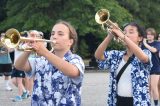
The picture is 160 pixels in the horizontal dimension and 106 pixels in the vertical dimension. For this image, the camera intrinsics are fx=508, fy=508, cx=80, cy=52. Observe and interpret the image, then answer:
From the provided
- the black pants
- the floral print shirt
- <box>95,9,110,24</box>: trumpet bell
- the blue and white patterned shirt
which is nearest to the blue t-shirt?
<box>95,9,110,24</box>: trumpet bell

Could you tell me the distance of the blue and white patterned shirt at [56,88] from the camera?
14.2ft

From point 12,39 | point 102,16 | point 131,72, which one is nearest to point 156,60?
point 102,16

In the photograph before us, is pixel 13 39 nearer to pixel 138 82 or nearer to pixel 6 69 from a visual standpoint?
pixel 138 82

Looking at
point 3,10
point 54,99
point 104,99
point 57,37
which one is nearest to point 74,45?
point 57,37

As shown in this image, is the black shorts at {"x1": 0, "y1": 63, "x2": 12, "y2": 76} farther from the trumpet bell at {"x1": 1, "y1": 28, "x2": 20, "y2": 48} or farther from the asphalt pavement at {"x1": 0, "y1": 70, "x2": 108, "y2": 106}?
the trumpet bell at {"x1": 1, "y1": 28, "x2": 20, "y2": 48}

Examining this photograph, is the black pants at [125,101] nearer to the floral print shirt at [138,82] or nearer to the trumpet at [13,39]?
the floral print shirt at [138,82]

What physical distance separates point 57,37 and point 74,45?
0.26 m

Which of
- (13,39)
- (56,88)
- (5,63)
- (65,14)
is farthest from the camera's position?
(65,14)

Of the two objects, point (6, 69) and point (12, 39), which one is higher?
point (12, 39)

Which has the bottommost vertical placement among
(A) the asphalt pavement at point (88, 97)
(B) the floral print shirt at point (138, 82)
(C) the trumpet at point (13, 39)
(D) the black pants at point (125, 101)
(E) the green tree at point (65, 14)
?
(A) the asphalt pavement at point (88, 97)

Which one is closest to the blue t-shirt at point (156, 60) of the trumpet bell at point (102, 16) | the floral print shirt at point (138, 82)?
the trumpet bell at point (102, 16)

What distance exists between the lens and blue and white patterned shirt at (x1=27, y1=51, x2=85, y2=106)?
4336mm

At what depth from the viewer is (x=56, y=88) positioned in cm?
434

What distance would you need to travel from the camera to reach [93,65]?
28.8 metres
